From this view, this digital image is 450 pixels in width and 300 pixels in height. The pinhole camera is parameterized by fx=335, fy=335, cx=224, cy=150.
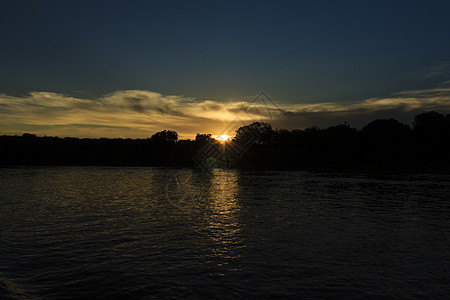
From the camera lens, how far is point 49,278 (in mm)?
14828

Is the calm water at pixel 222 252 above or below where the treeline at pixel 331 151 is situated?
below

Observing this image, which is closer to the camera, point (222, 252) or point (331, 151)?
point (222, 252)

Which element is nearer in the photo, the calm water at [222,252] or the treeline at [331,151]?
the calm water at [222,252]

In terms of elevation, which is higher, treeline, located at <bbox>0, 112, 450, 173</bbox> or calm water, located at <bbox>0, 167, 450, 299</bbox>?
treeline, located at <bbox>0, 112, 450, 173</bbox>

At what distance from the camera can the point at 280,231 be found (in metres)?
24.4

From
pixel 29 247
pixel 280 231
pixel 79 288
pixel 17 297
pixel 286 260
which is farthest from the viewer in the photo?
pixel 280 231

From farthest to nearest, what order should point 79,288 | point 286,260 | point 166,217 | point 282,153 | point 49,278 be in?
1. point 282,153
2. point 166,217
3. point 286,260
4. point 49,278
5. point 79,288

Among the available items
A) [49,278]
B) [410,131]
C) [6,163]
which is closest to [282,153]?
[410,131]

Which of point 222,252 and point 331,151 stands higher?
point 331,151

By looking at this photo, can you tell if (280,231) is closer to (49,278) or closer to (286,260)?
(286,260)

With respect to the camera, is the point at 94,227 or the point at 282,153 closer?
the point at 94,227

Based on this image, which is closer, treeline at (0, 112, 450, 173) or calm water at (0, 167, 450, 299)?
calm water at (0, 167, 450, 299)

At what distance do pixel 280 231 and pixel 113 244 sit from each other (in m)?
11.5

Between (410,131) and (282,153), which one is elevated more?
(410,131)
